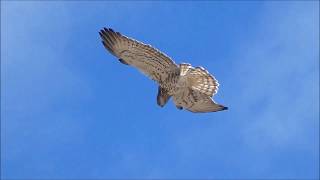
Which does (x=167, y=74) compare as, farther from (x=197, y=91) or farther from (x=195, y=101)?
(x=195, y=101)

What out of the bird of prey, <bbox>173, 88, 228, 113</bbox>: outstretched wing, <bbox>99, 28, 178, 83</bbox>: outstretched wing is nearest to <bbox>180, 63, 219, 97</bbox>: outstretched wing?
the bird of prey

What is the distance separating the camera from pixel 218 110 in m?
17.2

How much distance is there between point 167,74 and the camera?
55.0 ft

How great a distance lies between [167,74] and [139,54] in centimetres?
56

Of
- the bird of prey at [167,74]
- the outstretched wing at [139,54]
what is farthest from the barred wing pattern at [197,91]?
the outstretched wing at [139,54]

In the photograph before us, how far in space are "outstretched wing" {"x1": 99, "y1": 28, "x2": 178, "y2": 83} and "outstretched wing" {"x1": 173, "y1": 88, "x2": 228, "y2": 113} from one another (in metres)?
0.47

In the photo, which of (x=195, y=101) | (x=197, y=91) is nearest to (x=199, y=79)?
(x=197, y=91)

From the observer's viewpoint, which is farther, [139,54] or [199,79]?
[139,54]

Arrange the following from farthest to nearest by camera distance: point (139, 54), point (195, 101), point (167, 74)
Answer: point (195, 101)
point (139, 54)
point (167, 74)

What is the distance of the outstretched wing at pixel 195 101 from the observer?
56.1 feet

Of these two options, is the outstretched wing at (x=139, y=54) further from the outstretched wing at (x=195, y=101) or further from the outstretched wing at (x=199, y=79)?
the outstretched wing at (x=195, y=101)

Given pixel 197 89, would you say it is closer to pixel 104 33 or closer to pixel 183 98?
pixel 183 98

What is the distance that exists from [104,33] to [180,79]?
4.49 feet

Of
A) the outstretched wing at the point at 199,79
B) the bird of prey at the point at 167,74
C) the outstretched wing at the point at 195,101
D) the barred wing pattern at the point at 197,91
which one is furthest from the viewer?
the outstretched wing at the point at 195,101
